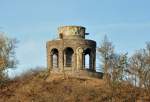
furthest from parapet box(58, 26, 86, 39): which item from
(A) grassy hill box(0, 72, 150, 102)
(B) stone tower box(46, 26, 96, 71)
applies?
(A) grassy hill box(0, 72, 150, 102)

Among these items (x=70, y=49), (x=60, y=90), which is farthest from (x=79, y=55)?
(x=60, y=90)

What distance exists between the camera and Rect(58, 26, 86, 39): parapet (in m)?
57.2

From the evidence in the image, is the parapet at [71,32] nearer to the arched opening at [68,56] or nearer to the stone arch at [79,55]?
the arched opening at [68,56]

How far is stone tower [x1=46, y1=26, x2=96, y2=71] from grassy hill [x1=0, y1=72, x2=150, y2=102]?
1.60 m

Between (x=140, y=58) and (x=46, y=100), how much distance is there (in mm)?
9254

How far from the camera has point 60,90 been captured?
5153cm

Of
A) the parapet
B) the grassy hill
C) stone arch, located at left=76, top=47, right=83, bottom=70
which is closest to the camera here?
the grassy hill

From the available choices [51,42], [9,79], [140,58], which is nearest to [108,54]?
[140,58]

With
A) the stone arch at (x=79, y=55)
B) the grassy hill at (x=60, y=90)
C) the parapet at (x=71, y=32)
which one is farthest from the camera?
the parapet at (x=71, y=32)

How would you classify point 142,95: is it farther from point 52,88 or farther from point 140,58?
point 52,88

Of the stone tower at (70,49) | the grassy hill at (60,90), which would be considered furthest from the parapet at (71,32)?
the grassy hill at (60,90)

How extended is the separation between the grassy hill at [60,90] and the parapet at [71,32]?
4000mm

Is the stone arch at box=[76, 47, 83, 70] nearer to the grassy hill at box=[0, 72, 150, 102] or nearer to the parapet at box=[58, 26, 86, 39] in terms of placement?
the parapet at box=[58, 26, 86, 39]

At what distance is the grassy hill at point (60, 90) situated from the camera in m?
49.7
